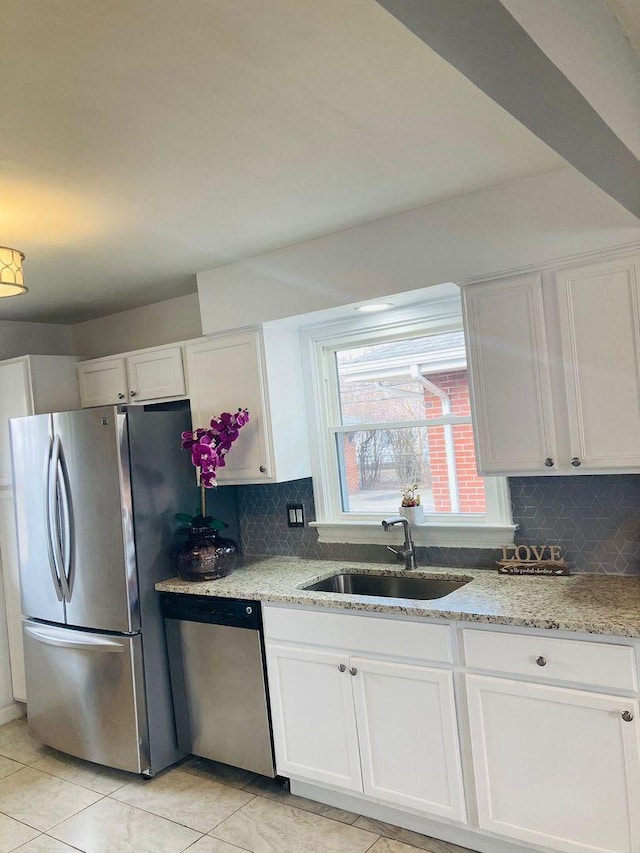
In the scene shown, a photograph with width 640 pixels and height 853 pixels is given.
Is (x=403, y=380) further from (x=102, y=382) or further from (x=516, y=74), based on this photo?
(x=516, y=74)

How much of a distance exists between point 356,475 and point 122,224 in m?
1.64

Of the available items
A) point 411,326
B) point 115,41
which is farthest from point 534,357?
point 115,41

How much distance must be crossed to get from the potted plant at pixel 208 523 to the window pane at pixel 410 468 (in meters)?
0.61

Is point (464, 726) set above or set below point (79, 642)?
below

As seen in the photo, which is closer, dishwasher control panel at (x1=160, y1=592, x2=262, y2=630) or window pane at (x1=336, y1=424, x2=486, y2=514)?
dishwasher control panel at (x1=160, y1=592, x2=262, y2=630)

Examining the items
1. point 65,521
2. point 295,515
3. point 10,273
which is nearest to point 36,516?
point 65,521

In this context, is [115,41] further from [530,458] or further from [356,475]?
[356,475]

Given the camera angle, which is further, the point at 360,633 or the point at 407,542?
the point at 407,542

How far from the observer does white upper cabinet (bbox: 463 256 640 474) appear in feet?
7.59

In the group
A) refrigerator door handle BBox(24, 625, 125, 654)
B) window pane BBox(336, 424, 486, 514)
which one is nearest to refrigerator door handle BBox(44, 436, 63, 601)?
refrigerator door handle BBox(24, 625, 125, 654)

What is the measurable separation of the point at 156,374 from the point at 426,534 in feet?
5.49

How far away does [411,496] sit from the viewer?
3201 mm

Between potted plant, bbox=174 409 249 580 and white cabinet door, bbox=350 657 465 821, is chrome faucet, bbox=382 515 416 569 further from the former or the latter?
potted plant, bbox=174 409 249 580

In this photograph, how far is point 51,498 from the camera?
11.0ft
